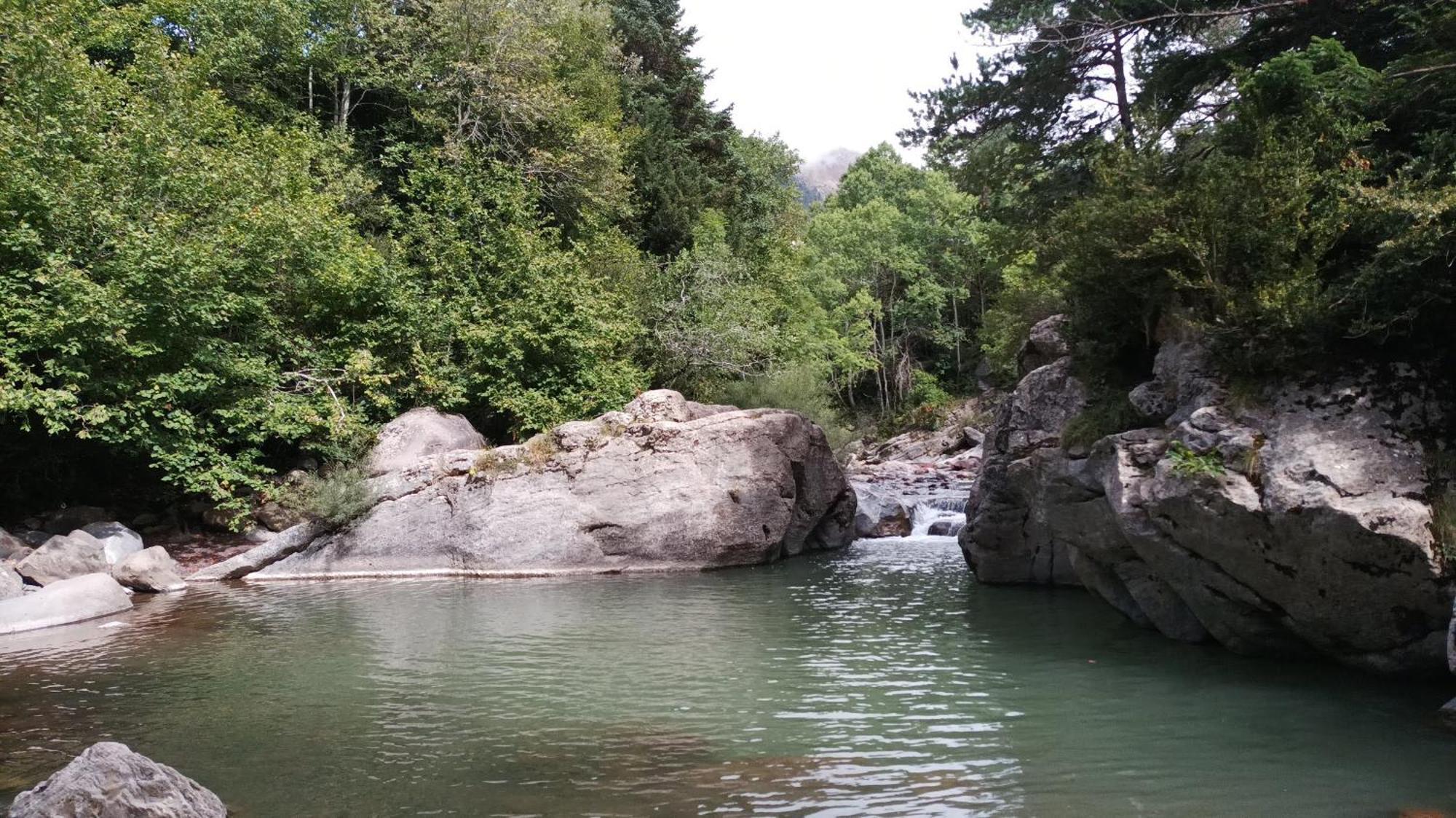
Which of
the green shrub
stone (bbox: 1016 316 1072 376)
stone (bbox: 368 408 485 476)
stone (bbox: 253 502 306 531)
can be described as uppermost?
stone (bbox: 1016 316 1072 376)

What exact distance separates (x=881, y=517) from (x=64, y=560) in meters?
17.1

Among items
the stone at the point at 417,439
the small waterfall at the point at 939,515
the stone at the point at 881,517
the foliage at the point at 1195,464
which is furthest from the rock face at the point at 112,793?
the small waterfall at the point at 939,515

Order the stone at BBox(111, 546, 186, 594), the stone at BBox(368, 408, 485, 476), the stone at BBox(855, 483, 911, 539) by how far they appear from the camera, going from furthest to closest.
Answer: the stone at BBox(855, 483, 911, 539) < the stone at BBox(368, 408, 485, 476) < the stone at BBox(111, 546, 186, 594)

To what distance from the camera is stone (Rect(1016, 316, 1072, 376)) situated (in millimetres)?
16031

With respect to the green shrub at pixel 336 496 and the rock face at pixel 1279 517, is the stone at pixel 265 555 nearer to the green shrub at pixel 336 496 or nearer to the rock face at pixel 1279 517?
the green shrub at pixel 336 496

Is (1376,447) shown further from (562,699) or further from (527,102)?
(527,102)

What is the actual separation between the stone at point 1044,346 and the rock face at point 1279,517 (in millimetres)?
4671

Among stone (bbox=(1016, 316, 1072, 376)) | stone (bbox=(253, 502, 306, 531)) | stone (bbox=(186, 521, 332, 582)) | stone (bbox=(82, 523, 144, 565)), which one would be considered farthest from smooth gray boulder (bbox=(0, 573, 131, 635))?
stone (bbox=(1016, 316, 1072, 376))

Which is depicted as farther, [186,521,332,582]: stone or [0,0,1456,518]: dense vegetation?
[186,521,332,582]: stone

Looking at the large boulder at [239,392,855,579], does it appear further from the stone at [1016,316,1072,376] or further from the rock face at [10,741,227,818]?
the rock face at [10,741,227,818]

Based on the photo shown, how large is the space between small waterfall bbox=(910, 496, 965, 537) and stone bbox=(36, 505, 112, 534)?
717 inches

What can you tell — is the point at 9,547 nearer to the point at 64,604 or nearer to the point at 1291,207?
the point at 64,604

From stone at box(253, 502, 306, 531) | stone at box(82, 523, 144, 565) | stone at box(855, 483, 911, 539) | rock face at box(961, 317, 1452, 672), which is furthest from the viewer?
stone at box(855, 483, 911, 539)

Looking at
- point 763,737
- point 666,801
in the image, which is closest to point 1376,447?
point 763,737
